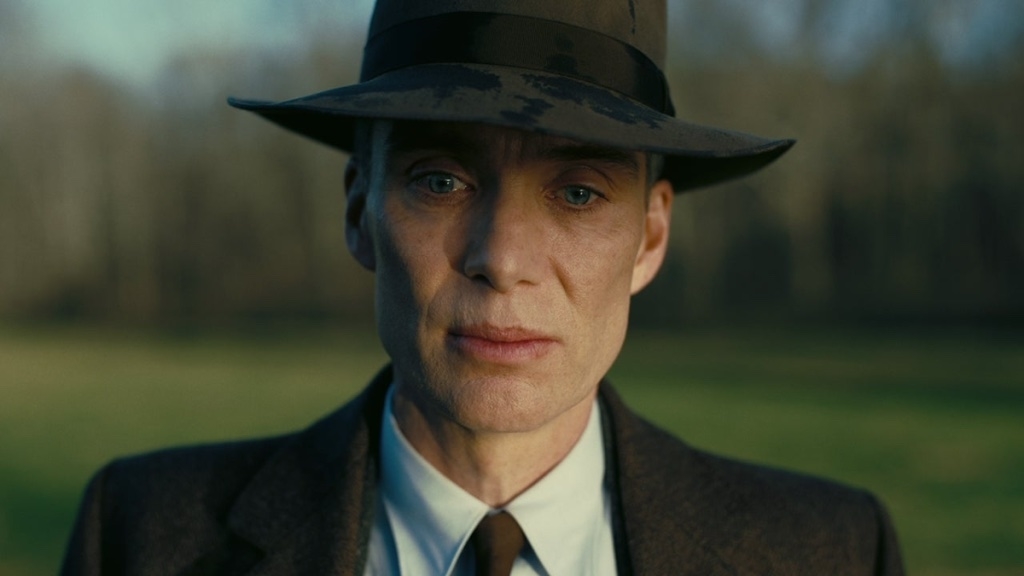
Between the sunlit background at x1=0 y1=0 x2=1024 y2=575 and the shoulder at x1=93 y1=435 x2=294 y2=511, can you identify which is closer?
the shoulder at x1=93 y1=435 x2=294 y2=511

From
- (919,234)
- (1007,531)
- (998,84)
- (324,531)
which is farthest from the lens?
(919,234)

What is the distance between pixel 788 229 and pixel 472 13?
94.5 ft

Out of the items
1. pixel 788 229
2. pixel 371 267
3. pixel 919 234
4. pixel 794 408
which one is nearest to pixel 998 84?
pixel 919 234

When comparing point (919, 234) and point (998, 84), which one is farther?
point (919, 234)

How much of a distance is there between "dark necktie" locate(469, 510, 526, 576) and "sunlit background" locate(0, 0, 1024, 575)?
6851mm

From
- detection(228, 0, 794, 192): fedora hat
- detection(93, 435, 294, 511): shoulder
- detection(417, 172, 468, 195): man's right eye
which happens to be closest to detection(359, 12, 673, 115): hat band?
detection(228, 0, 794, 192): fedora hat

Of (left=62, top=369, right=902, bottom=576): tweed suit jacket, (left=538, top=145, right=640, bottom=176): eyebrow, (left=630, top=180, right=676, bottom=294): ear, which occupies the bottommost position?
(left=62, top=369, right=902, bottom=576): tweed suit jacket

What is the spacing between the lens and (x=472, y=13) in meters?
2.19

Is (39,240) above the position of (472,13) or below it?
below

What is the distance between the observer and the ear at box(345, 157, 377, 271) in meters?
2.56

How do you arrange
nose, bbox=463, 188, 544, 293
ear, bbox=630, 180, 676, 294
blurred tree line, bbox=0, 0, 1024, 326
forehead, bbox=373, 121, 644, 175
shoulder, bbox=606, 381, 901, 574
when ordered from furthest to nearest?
blurred tree line, bbox=0, 0, 1024, 326
ear, bbox=630, 180, 676, 294
shoulder, bbox=606, 381, 901, 574
forehead, bbox=373, 121, 644, 175
nose, bbox=463, 188, 544, 293

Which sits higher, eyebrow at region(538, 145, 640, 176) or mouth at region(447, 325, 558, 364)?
eyebrow at region(538, 145, 640, 176)

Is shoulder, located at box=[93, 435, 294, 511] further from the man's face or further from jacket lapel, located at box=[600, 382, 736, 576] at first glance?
jacket lapel, located at box=[600, 382, 736, 576]

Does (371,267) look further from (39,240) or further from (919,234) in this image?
(39,240)
